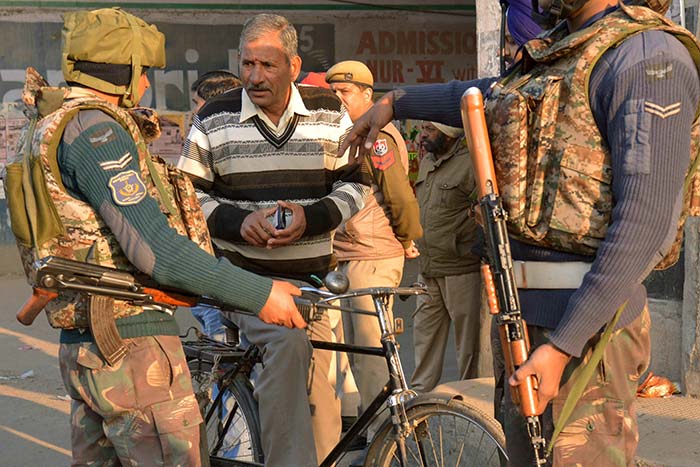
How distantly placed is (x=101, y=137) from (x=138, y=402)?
82 cm

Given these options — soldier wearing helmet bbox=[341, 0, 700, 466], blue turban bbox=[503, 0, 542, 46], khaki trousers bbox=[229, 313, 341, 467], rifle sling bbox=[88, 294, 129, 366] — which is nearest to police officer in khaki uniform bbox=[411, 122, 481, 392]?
khaki trousers bbox=[229, 313, 341, 467]

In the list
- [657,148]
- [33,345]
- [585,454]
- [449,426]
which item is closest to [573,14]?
[657,148]

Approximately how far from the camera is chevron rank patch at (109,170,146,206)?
10.1ft

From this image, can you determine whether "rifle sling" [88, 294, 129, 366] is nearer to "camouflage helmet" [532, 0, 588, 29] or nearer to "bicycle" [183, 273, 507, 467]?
"bicycle" [183, 273, 507, 467]

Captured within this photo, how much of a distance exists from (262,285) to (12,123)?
10.2m

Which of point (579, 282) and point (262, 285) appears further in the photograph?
point (262, 285)

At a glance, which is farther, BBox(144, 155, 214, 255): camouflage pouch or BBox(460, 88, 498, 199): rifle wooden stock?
BBox(144, 155, 214, 255): camouflage pouch

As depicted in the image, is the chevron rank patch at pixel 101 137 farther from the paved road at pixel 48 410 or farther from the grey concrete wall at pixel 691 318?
the grey concrete wall at pixel 691 318

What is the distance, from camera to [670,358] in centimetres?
581

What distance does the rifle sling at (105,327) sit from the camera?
3.18 meters

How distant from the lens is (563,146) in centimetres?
257

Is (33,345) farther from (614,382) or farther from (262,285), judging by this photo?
(614,382)

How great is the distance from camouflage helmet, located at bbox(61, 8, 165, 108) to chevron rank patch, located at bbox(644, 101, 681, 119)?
1.67 m

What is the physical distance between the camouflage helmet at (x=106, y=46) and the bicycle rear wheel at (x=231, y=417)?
1560 millimetres
